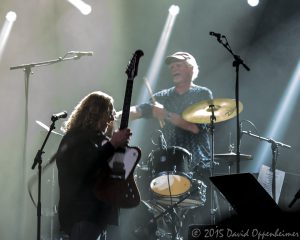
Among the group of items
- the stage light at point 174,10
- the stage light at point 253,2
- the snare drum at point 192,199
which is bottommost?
the snare drum at point 192,199

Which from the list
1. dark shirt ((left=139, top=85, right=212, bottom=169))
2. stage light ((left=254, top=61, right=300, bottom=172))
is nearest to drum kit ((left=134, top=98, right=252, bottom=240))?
dark shirt ((left=139, top=85, right=212, bottom=169))

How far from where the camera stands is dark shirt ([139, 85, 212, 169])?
20.2ft

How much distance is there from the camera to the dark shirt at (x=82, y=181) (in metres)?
3.82

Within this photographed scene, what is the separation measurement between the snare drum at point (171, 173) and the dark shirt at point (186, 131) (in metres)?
0.25

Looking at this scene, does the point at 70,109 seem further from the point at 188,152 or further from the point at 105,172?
the point at 105,172

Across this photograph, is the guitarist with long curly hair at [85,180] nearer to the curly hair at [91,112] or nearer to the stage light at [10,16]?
the curly hair at [91,112]

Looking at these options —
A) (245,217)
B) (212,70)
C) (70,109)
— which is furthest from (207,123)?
(245,217)

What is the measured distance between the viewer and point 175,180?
5715 millimetres

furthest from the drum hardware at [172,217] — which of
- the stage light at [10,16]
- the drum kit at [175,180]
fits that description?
the stage light at [10,16]

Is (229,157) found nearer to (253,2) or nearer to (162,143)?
(162,143)

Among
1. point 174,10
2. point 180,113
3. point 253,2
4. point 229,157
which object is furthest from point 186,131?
point 253,2

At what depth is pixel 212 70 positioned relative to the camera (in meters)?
7.94

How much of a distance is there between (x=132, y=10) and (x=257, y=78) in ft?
7.07

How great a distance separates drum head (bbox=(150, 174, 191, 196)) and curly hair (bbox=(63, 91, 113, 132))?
5.63 ft
